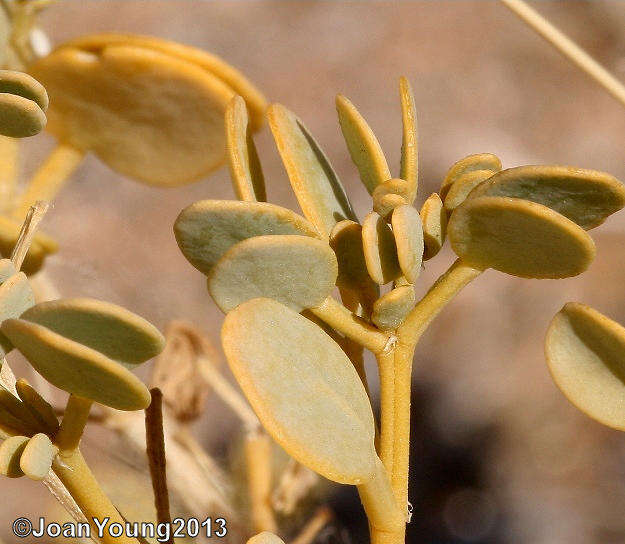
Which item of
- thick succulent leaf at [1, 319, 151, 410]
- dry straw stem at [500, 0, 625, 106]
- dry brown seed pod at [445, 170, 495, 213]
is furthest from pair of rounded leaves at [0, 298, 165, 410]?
dry straw stem at [500, 0, 625, 106]

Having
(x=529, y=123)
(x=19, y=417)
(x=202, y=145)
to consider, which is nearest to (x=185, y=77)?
(x=202, y=145)

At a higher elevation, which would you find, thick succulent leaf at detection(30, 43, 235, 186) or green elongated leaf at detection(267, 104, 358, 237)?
green elongated leaf at detection(267, 104, 358, 237)

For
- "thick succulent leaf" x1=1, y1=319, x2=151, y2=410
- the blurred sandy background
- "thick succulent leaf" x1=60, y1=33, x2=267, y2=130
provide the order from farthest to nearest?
the blurred sandy background → "thick succulent leaf" x1=60, y1=33, x2=267, y2=130 → "thick succulent leaf" x1=1, y1=319, x2=151, y2=410

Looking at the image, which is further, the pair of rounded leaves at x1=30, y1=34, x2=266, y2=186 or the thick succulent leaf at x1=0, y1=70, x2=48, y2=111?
the pair of rounded leaves at x1=30, y1=34, x2=266, y2=186

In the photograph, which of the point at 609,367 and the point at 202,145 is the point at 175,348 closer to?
the point at 202,145

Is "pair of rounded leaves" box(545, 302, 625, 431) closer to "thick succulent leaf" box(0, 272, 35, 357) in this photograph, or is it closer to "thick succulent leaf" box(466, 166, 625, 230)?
"thick succulent leaf" box(466, 166, 625, 230)

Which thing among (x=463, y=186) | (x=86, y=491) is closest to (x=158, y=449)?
(x=86, y=491)

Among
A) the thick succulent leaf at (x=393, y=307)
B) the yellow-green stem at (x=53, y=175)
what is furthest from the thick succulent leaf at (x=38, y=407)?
the yellow-green stem at (x=53, y=175)

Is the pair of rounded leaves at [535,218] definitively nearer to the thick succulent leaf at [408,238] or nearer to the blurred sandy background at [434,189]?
the thick succulent leaf at [408,238]
